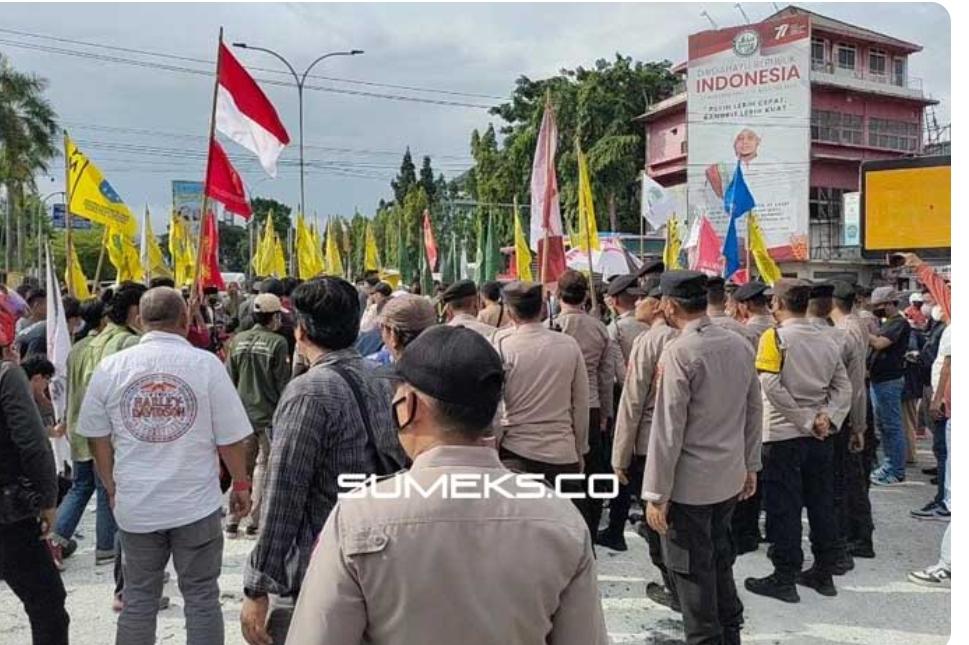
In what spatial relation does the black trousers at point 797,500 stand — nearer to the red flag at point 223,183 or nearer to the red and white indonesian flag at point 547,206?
the red and white indonesian flag at point 547,206

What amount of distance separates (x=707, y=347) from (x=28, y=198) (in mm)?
54302

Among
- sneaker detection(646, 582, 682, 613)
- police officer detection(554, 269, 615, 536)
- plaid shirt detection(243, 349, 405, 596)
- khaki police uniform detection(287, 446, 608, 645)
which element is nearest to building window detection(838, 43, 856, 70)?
police officer detection(554, 269, 615, 536)

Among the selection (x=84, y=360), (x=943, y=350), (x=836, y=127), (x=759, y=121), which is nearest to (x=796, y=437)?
(x=943, y=350)

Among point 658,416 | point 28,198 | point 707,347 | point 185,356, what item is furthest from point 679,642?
point 28,198

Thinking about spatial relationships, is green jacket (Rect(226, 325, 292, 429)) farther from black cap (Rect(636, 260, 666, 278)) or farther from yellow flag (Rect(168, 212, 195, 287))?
yellow flag (Rect(168, 212, 195, 287))

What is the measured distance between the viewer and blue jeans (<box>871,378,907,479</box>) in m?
8.14

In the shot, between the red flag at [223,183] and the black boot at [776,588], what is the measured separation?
462 cm

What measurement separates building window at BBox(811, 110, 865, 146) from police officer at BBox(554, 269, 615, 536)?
34734mm

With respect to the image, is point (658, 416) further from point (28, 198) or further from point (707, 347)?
point (28, 198)

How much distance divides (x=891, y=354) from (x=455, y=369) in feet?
25.2

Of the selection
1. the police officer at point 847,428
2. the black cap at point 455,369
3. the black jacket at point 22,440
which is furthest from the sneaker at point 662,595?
the black cap at point 455,369

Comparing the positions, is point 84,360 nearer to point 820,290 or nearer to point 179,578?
point 179,578

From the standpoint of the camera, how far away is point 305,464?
269 centimetres

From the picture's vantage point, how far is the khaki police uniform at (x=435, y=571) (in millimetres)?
1593
